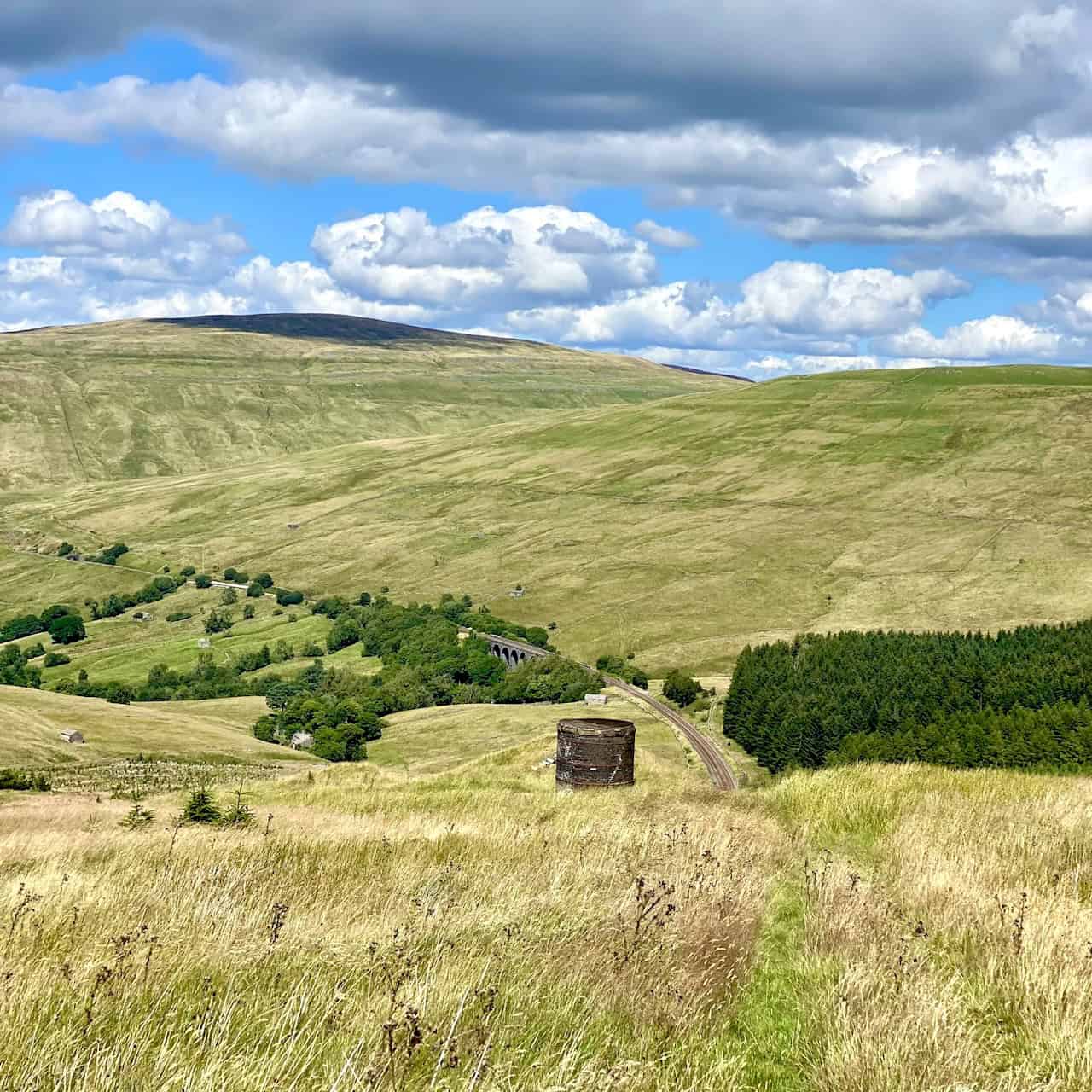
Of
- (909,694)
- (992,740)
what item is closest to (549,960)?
(992,740)

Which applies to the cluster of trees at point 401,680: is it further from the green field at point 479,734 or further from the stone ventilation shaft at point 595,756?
the stone ventilation shaft at point 595,756

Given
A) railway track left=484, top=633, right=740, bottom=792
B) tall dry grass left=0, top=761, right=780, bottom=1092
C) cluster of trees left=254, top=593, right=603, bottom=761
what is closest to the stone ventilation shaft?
tall dry grass left=0, top=761, right=780, bottom=1092

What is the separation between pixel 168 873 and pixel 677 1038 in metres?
6.04

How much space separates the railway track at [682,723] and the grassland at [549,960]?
69.5 metres

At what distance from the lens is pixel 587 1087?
6.35 meters

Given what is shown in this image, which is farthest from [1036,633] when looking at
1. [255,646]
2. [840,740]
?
[255,646]

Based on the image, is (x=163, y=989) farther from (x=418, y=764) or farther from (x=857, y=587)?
(x=857, y=587)

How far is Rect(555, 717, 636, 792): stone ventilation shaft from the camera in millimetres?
33188

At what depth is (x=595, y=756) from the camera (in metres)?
33.5

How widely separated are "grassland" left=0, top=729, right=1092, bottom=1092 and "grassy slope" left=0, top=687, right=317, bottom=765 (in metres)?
70.7

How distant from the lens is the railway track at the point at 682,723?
328 feet

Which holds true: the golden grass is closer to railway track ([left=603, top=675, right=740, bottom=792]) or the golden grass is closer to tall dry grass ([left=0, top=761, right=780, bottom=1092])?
tall dry grass ([left=0, top=761, right=780, bottom=1092])

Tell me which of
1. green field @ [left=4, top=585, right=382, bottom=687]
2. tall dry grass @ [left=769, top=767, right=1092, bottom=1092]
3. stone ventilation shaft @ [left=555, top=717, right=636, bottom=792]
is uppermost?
tall dry grass @ [left=769, top=767, right=1092, bottom=1092]

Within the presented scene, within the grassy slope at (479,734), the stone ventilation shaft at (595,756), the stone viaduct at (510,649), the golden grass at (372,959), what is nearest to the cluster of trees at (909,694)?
the grassy slope at (479,734)
